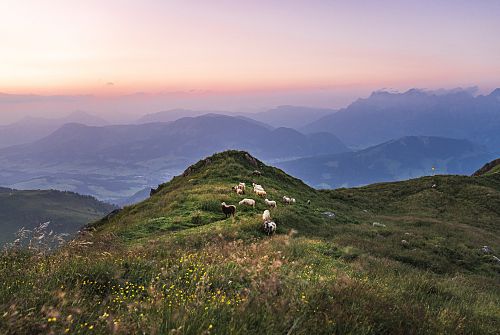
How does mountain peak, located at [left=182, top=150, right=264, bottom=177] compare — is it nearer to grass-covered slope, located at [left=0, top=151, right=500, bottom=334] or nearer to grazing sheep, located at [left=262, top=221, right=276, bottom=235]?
grass-covered slope, located at [left=0, top=151, right=500, bottom=334]

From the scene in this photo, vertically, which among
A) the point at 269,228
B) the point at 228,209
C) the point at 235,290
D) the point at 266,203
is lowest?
the point at 266,203

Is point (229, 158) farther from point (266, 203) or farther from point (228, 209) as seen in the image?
point (228, 209)

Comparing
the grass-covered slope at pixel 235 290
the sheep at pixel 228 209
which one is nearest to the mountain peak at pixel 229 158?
the sheep at pixel 228 209

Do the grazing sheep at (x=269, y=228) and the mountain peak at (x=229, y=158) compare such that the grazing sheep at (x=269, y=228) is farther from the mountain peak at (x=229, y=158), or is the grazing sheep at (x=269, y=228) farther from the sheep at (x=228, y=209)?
the mountain peak at (x=229, y=158)

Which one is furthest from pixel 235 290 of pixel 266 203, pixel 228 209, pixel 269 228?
pixel 266 203

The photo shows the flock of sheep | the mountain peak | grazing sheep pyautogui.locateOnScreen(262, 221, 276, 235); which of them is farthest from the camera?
the mountain peak

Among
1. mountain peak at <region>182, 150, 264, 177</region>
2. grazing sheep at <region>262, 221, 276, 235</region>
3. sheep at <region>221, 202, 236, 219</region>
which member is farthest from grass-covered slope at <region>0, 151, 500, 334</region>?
mountain peak at <region>182, 150, 264, 177</region>

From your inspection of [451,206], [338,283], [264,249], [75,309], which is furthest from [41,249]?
[451,206]

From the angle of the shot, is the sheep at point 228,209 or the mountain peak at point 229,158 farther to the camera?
the mountain peak at point 229,158

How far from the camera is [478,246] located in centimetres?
2266

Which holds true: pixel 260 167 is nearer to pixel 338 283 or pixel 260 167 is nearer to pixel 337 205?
pixel 337 205

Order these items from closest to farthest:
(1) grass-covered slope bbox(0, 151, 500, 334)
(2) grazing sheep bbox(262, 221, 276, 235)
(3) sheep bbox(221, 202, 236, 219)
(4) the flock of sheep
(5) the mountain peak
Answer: (1) grass-covered slope bbox(0, 151, 500, 334) → (2) grazing sheep bbox(262, 221, 276, 235) → (4) the flock of sheep → (3) sheep bbox(221, 202, 236, 219) → (5) the mountain peak

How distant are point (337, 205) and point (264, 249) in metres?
25.9

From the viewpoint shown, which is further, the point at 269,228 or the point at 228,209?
the point at 228,209
